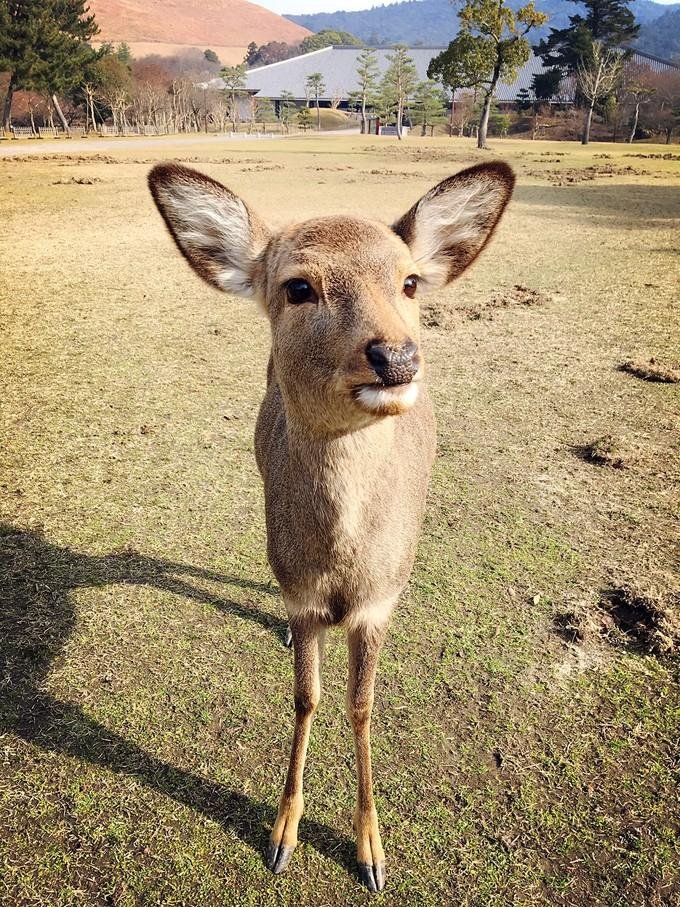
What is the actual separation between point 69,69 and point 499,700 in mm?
67418

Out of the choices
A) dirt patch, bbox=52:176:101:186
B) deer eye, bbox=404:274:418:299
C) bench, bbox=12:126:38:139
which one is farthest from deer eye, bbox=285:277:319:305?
bench, bbox=12:126:38:139

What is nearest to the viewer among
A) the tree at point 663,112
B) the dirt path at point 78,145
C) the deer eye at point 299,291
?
the deer eye at point 299,291

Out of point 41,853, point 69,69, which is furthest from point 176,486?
point 69,69

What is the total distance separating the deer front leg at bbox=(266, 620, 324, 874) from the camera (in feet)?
8.15

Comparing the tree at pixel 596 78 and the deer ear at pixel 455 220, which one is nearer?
the deer ear at pixel 455 220

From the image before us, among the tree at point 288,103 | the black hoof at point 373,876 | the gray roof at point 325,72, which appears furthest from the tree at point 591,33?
the black hoof at point 373,876

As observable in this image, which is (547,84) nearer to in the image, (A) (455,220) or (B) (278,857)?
(A) (455,220)

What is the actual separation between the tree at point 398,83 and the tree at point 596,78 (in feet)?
53.8

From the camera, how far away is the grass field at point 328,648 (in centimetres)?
250

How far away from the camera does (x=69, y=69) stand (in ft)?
181

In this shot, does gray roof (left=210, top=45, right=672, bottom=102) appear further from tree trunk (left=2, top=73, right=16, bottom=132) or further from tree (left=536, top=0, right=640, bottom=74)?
tree trunk (left=2, top=73, right=16, bottom=132)

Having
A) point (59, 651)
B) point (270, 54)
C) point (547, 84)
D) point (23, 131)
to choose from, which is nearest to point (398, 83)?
point (547, 84)

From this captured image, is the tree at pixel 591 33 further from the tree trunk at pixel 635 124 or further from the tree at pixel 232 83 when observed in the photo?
the tree at pixel 232 83

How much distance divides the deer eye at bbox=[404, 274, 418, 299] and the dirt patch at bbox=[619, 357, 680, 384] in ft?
17.7
